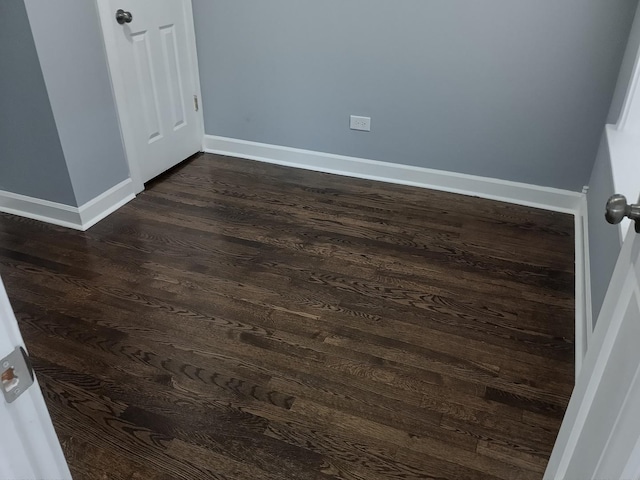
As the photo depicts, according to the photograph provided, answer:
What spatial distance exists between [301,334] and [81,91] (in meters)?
1.63

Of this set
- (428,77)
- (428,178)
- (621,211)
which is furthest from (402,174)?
(621,211)

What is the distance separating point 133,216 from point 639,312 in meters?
2.52

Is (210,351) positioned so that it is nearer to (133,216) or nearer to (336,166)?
(133,216)

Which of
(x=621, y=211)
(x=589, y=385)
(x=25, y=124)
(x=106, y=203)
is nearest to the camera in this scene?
(x=621, y=211)

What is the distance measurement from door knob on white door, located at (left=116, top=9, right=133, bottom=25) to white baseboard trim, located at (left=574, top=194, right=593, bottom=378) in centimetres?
250

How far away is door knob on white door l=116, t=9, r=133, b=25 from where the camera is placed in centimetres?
267

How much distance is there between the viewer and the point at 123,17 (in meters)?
2.69

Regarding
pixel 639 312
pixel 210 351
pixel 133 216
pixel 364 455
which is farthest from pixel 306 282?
pixel 639 312

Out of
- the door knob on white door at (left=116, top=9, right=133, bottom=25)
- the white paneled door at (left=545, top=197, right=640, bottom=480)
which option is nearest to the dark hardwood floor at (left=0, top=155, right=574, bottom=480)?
the white paneled door at (left=545, top=197, right=640, bottom=480)

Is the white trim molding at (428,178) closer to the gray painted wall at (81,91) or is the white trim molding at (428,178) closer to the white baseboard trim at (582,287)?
the white baseboard trim at (582,287)

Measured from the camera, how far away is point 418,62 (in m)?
2.90

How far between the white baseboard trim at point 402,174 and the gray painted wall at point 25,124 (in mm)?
1217

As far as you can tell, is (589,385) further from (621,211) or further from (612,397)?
(621,211)

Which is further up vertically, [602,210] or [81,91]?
[81,91]
